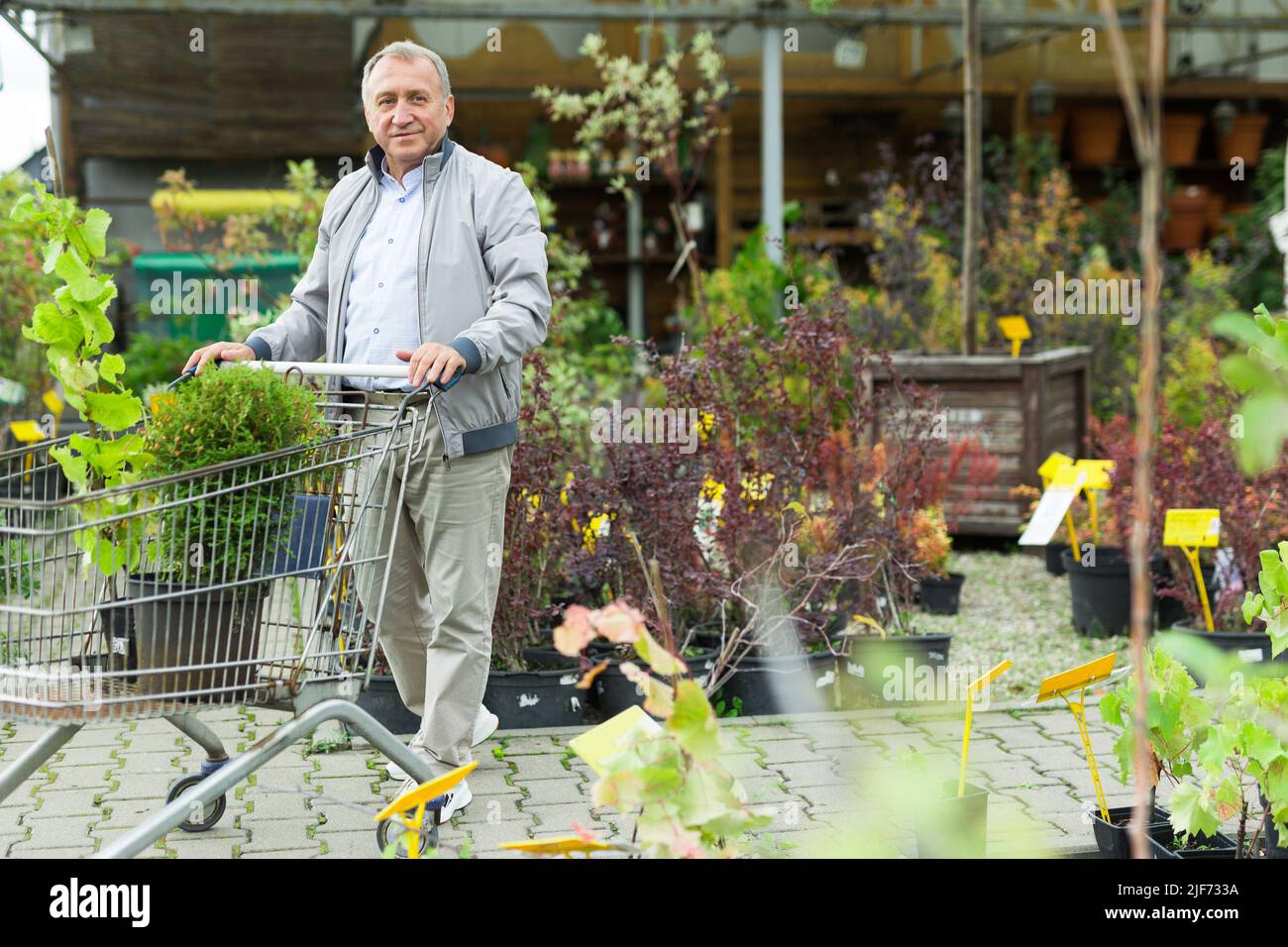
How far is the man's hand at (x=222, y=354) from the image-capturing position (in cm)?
347

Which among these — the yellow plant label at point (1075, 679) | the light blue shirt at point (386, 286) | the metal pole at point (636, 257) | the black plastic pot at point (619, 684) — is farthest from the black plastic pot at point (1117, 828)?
the metal pole at point (636, 257)

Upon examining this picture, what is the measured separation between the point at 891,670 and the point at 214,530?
2.79 metres

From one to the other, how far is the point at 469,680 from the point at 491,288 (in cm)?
105

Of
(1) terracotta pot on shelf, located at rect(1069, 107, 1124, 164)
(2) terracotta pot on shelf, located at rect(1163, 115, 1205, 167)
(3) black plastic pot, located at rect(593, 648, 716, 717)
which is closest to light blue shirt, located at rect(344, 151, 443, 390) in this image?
(3) black plastic pot, located at rect(593, 648, 716, 717)

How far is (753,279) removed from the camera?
364 inches

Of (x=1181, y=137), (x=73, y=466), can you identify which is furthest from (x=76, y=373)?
(x=1181, y=137)

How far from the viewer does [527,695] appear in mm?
4699

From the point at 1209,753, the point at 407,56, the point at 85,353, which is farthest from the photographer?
the point at 407,56

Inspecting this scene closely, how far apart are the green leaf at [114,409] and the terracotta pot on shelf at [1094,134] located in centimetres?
1399

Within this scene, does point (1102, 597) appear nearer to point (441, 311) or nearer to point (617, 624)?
point (441, 311)

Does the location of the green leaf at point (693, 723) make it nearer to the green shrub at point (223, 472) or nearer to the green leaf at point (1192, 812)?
the green shrub at point (223, 472)

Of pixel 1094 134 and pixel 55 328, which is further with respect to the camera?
pixel 1094 134

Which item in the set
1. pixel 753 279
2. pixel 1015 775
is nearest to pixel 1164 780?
pixel 1015 775
